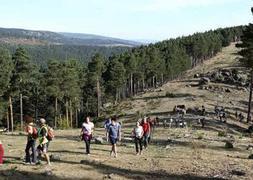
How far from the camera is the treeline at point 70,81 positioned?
69250 millimetres

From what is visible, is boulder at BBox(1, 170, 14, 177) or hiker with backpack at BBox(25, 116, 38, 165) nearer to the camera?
boulder at BBox(1, 170, 14, 177)

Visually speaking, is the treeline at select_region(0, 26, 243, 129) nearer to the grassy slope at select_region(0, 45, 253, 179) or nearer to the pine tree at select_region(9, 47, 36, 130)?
the pine tree at select_region(9, 47, 36, 130)

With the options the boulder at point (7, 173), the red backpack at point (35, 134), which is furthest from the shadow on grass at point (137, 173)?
the boulder at point (7, 173)

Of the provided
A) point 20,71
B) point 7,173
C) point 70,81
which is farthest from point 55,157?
point 70,81

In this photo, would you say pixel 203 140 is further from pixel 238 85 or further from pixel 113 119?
pixel 238 85

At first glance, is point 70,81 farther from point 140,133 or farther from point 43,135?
point 43,135

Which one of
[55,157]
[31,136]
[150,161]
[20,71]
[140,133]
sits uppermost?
[20,71]

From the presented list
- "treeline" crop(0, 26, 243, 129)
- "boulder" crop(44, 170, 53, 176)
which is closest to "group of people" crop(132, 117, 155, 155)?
"boulder" crop(44, 170, 53, 176)

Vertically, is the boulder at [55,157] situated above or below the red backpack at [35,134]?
below

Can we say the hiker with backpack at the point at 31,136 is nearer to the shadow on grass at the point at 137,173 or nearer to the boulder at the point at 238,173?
the shadow on grass at the point at 137,173

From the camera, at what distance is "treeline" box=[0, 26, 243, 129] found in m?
69.2

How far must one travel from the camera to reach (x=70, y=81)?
266ft

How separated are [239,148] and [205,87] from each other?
Answer: 209ft

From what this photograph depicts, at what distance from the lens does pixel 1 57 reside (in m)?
61.4
